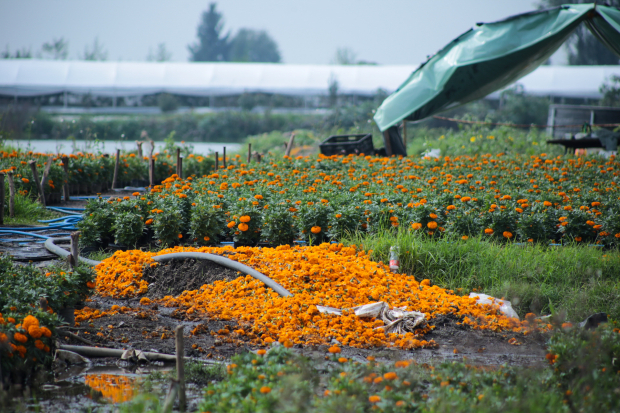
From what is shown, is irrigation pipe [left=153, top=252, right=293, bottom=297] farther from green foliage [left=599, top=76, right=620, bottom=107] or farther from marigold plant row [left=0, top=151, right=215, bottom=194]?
green foliage [left=599, top=76, right=620, bottom=107]

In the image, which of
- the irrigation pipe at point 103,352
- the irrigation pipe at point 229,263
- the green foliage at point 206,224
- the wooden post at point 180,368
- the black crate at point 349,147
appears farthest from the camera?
the black crate at point 349,147

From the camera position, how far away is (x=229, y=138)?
27234 millimetres

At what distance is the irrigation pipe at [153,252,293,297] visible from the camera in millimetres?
4016

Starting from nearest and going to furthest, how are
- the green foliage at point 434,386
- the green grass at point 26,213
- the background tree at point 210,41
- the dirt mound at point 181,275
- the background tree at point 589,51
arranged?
the green foliage at point 434,386
the dirt mound at point 181,275
the green grass at point 26,213
the background tree at point 589,51
the background tree at point 210,41

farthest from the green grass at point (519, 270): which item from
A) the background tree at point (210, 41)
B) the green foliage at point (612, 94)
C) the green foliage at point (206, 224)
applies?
the background tree at point (210, 41)

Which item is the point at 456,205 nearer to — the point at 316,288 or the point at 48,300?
the point at 316,288

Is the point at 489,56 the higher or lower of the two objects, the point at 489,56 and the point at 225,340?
the higher

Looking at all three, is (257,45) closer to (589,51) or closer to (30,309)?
(589,51)

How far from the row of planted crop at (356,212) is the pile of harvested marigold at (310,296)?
60cm

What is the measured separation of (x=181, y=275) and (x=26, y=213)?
12.9 ft

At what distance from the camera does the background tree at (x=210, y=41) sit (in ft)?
201

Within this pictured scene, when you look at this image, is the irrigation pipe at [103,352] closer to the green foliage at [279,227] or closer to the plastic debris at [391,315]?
the plastic debris at [391,315]

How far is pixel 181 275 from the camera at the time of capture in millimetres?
4609

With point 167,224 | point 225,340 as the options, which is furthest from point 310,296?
point 167,224
